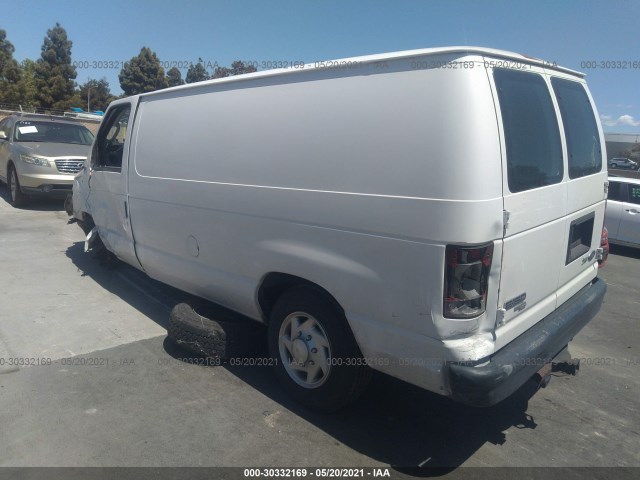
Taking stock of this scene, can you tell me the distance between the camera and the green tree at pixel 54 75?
40.0 meters

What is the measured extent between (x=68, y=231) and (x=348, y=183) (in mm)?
7379

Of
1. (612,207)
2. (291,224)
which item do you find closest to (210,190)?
(291,224)

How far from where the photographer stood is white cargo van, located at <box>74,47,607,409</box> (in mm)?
2715

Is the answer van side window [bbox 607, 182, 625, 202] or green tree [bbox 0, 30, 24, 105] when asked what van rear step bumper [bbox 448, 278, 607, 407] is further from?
green tree [bbox 0, 30, 24, 105]

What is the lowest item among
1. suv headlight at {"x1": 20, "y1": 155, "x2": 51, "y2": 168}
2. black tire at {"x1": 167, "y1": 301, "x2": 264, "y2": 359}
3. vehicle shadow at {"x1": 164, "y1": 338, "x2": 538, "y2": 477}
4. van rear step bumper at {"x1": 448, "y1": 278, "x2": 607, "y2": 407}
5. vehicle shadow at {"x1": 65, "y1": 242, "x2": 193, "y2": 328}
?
vehicle shadow at {"x1": 164, "y1": 338, "x2": 538, "y2": 477}

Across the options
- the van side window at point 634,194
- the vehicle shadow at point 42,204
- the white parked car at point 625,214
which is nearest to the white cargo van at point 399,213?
the white parked car at point 625,214

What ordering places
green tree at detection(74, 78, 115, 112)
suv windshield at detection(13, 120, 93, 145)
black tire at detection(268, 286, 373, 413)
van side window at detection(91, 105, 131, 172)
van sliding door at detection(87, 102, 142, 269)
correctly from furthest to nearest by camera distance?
green tree at detection(74, 78, 115, 112) → suv windshield at detection(13, 120, 93, 145) → van side window at detection(91, 105, 131, 172) → van sliding door at detection(87, 102, 142, 269) → black tire at detection(268, 286, 373, 413)

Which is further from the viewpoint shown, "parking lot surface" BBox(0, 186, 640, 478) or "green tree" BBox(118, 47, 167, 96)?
"green tree" BBox(118, 47, 167, 96)

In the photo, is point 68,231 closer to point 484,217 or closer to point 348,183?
point 348,183

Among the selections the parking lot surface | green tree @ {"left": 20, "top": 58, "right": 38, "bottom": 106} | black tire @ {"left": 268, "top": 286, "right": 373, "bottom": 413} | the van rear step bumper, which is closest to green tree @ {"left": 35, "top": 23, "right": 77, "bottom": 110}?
green tree @ {"left": 20, "top": 58, "right": 38, "bottom": 106}

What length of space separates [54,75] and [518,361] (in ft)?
153

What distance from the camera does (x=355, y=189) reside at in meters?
3.03

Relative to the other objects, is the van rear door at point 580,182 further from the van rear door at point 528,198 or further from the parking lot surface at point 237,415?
the parking lot surface at point 237,415

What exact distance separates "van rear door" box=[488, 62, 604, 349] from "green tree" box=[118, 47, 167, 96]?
4201 cm
